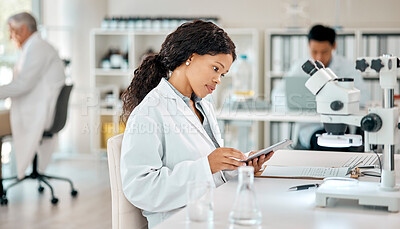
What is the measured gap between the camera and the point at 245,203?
1.27 m

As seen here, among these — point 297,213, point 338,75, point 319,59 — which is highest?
point 319,59

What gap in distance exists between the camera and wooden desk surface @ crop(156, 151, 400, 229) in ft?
4.25

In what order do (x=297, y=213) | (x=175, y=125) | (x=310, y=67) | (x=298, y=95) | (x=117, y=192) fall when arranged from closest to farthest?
(x=297, y=213) → (x=310, y=67) → (x=117, y=192) → (x=175, y=125) → (x=298, y=95)

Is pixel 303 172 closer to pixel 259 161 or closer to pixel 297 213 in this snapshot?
pixel 259 161

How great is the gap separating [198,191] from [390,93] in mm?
610

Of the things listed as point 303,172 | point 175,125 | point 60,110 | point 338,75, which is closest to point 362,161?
point 303,172

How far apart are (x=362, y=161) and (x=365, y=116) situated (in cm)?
66

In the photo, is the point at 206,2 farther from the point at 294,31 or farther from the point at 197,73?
the point at 197,73

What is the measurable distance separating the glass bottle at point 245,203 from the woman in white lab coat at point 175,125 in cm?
33

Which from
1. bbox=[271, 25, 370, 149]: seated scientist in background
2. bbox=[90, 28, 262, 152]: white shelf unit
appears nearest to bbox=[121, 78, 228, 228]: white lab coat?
bbox=[271, 25, 370, 149]: seated scientist in background

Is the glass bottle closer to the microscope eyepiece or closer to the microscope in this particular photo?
the microscope

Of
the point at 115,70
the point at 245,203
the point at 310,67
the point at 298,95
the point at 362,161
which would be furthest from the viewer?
the point at 115,70

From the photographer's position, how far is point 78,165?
546cm

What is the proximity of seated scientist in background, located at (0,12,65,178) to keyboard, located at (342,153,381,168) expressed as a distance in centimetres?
264
